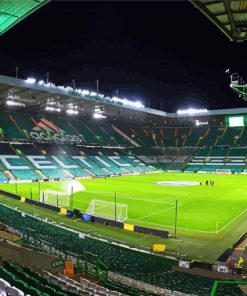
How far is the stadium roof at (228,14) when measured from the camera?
661cm

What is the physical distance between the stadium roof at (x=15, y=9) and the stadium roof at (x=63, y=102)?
1114 inches

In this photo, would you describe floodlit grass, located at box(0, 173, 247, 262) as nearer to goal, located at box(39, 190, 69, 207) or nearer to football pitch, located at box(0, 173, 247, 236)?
football pitch, located at box(0, 173, 247, 236)

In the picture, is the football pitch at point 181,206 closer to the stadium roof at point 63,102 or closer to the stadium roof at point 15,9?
the stadium roof at point 63,102

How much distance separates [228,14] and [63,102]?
173ft

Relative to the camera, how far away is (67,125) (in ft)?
244

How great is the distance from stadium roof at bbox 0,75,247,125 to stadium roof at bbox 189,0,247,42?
38.3 meters

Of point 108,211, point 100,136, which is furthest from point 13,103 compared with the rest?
point 108,211

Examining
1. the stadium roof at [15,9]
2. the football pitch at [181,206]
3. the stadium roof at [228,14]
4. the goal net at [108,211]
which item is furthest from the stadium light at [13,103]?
the stadium roof at [228,14]

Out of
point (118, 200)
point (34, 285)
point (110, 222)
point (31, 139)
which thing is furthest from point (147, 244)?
point (31, 139)

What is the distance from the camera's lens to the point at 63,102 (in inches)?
2270

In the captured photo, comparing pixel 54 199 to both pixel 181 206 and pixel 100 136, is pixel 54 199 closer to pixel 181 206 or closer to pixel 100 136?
pixel 181 206

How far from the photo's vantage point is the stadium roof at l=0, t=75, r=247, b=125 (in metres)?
45.1

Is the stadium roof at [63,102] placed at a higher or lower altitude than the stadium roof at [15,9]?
higher

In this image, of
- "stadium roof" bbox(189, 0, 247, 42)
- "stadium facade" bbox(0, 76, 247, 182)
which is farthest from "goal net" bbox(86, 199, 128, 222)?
"stadium facade" bbox(0, 76, 247, 182)
